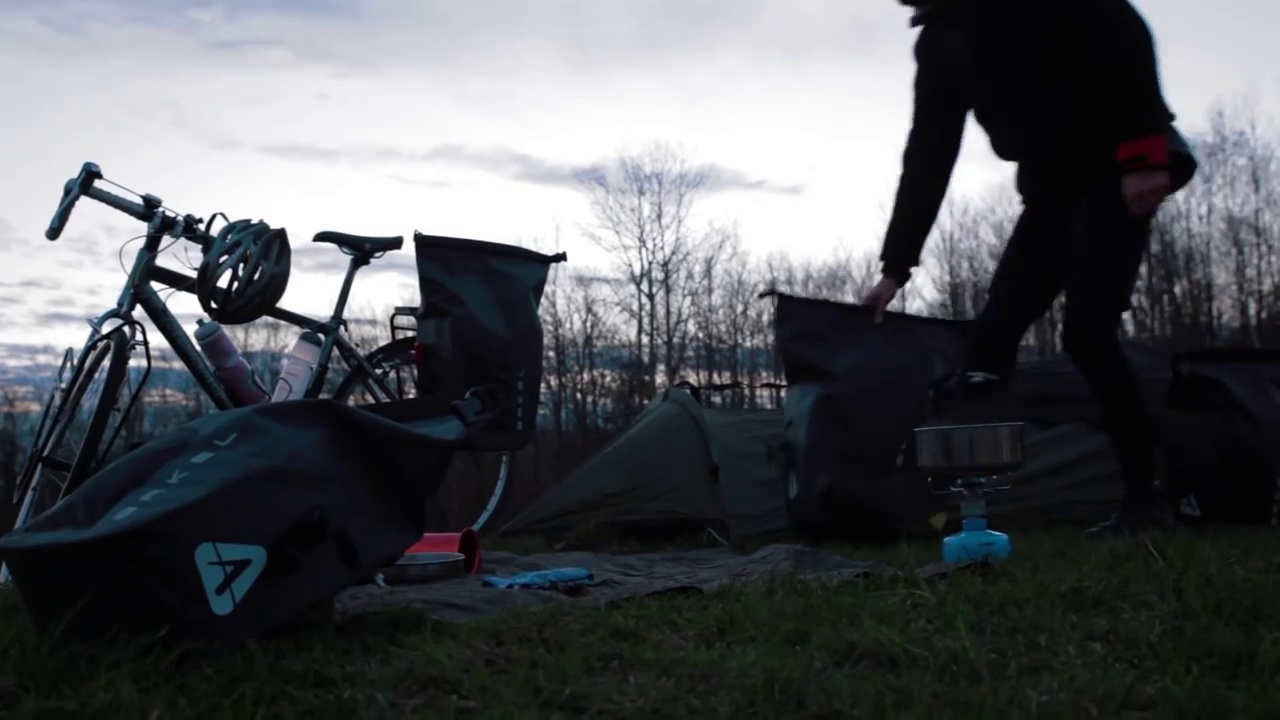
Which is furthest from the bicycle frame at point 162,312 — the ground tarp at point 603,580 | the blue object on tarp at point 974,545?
the blue object on tarp at point 974,545

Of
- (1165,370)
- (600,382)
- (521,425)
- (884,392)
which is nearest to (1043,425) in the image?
(1165,370)

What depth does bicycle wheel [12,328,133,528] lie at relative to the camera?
4.05m

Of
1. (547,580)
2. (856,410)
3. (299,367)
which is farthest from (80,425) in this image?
(856,410)

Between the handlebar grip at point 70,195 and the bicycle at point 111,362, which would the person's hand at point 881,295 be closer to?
the bicycle at point 111,362

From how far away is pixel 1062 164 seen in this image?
3.48 meters

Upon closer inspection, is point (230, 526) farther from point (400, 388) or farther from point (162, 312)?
point (400, 388)

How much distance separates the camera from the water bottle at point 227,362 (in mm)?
4125

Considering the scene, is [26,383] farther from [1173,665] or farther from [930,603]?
[1173,665]

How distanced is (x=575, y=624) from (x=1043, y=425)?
10.4 feet

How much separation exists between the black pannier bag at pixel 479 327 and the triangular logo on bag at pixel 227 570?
5.28 feet

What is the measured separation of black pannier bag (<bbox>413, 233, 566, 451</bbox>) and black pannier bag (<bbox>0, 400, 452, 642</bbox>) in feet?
4.37

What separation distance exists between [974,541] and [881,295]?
36.2 inches

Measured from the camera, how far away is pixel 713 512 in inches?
199

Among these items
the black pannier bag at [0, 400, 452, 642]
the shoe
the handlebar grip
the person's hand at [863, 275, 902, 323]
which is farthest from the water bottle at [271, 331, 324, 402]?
the shoe
